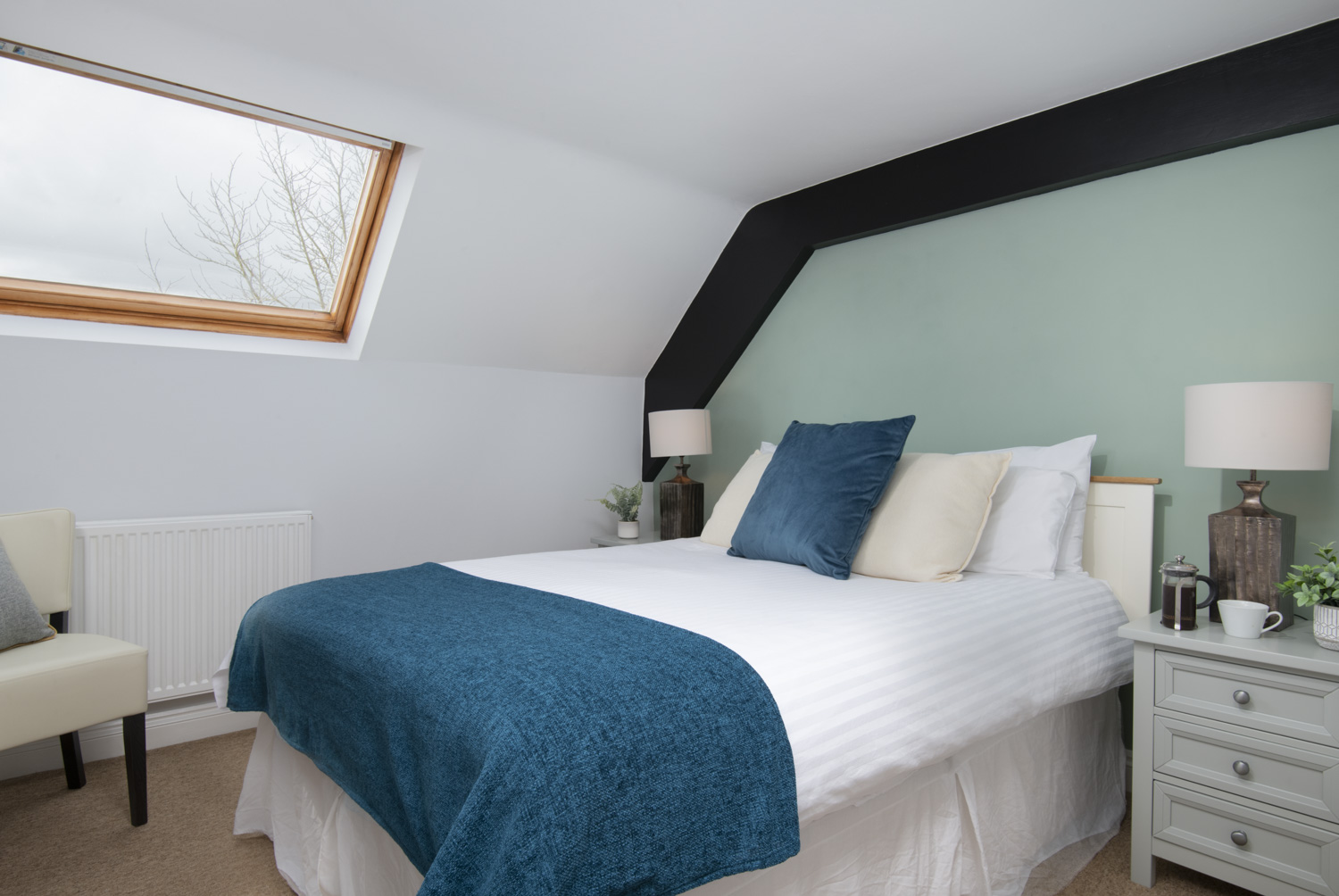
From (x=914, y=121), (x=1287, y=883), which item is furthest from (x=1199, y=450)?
(x=914, y=121)

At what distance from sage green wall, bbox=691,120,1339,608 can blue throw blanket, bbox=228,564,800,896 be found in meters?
1.85

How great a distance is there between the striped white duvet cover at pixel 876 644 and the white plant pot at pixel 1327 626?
0.46 metres

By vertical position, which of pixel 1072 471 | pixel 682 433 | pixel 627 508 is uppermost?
pixel 682 433

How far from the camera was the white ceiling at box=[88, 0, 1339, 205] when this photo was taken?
6.67 feet

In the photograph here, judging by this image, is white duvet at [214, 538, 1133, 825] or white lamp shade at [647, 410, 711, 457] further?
white lamp shade at [647, 410, 711, 457]

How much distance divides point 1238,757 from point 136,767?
2853mm

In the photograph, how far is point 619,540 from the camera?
12.7 ft

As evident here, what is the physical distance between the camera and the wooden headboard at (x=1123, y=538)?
235 centimetres

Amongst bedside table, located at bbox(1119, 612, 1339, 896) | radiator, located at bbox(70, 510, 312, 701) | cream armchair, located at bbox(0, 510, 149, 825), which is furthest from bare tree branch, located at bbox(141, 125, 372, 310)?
bedside table, located at bbox(1119, 612, 1339, 896)

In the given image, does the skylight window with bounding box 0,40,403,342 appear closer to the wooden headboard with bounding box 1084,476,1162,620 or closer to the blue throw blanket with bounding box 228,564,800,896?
the blue throw blanket with bounding box 228,564,800,896

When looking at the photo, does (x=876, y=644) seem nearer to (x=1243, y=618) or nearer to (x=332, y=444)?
(x=1243, y=618)

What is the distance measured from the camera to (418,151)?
2742 millimetres

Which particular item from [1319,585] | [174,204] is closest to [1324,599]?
[1319,585]

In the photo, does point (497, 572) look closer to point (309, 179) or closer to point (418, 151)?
point (418, 151)
